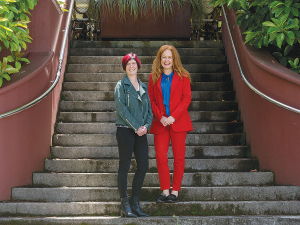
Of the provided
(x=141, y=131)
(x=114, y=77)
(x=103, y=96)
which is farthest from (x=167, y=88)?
(x=114, y=77)

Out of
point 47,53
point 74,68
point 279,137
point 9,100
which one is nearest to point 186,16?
point 74,68

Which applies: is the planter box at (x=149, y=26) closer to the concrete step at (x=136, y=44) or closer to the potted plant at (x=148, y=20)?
the potted plant at (x=148, y=20)

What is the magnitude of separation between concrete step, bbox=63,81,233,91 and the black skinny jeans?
7.91ft

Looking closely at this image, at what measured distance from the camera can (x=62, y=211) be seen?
369cm

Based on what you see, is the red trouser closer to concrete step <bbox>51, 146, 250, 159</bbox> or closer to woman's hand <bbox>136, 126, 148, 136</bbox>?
woman's hand <bbox>136, 126, 148, 136</bbox>

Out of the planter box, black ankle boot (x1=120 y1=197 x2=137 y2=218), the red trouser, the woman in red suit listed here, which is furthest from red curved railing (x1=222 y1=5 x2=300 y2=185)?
the planter box

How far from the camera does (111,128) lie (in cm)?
497

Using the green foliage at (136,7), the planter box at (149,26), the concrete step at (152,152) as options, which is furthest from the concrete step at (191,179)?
the green foliage at (136,7)

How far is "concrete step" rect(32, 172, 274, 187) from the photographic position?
13.5ft

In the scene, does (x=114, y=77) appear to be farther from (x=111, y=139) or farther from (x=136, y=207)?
(x=136, y=207)

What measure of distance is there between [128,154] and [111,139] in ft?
4.74

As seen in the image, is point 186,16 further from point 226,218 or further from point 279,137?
point 226,218

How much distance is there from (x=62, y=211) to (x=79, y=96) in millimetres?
2266

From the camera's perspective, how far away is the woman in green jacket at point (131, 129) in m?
3.37
